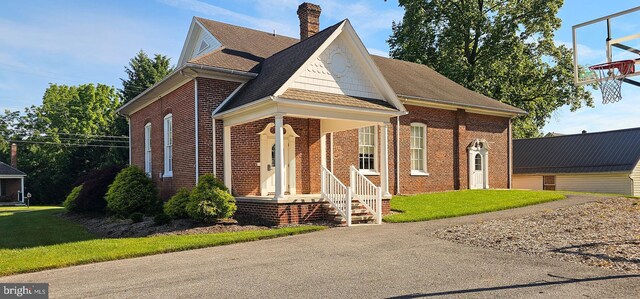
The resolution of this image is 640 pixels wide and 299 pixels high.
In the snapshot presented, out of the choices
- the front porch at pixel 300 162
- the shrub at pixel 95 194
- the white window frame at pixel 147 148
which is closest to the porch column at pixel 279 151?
the front porch at pixel 300 162

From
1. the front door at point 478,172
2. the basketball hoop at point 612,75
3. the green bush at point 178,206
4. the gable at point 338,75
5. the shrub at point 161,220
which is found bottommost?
the shrub at point 161,220

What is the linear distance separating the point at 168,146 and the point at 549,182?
26240mm

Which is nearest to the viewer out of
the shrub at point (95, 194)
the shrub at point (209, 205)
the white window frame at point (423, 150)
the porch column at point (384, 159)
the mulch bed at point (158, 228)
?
the mulch bed at point (158, 228)

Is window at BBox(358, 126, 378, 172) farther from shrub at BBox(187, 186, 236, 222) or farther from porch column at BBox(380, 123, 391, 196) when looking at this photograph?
shrub at BBox(187, 186, 236, 222)

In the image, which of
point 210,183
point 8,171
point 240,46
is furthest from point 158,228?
point 8,171

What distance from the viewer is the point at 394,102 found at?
15.9 metres

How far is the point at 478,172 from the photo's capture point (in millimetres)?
24219

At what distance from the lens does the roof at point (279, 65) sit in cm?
1491

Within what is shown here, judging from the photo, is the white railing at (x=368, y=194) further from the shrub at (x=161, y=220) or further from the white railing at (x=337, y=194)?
the shrub at (x=161, y=220)

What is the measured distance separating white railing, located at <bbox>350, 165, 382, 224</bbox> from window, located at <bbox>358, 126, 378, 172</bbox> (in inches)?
161

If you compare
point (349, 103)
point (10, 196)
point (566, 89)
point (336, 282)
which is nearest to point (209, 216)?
point (349, 103)

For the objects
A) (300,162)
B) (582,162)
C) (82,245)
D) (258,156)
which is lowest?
(82,245)

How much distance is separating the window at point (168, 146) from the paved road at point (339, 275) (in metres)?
8.36

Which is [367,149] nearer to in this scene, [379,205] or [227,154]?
[379,205]
